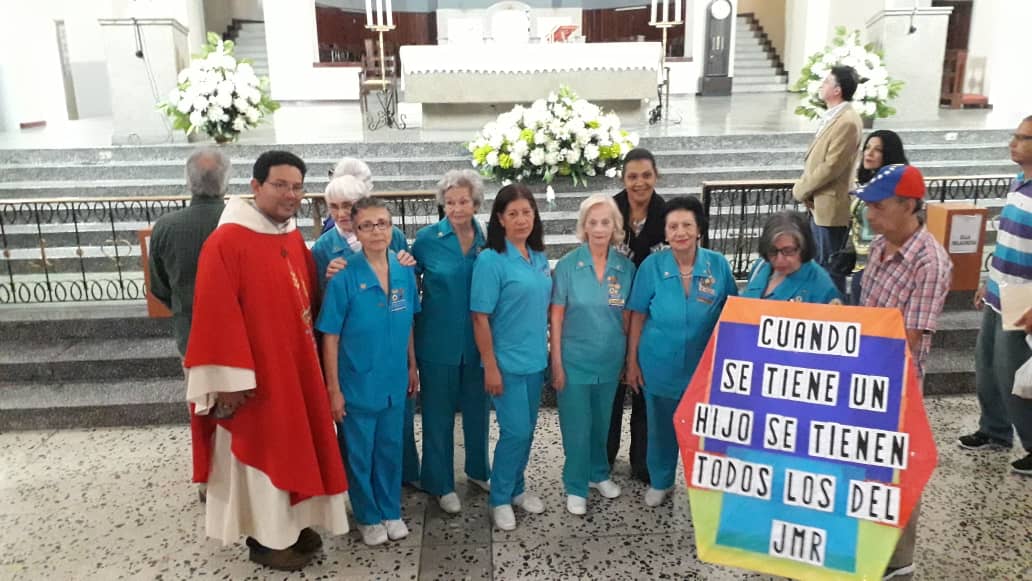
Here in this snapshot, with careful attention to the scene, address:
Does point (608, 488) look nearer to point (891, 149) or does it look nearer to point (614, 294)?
point (614, 294)

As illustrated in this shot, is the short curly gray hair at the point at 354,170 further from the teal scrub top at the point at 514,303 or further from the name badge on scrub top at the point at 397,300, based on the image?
the teal scrub top at the point at 514,303

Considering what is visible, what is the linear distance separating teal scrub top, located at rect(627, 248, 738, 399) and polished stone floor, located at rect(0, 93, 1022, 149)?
4977 millimetres

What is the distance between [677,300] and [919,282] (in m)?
0.86

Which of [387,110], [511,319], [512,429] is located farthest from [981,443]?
[387,110]

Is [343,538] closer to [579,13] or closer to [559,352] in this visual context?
[559,352]

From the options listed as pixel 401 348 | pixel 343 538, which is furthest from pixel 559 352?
pixel 343 538

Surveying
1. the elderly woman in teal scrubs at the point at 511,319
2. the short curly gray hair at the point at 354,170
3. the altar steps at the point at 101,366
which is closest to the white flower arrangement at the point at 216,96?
the altar steps at the point at 101,366

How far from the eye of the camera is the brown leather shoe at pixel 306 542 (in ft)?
9.55

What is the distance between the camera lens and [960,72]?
13023 mm

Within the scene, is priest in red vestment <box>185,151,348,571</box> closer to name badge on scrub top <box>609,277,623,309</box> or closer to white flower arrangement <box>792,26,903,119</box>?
name badge on scrub top <box>609,277,623,309</box>

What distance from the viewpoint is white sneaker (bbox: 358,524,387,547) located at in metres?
2.99

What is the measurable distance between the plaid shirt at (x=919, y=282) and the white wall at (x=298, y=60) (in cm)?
1254

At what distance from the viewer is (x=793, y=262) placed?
2.60 meters

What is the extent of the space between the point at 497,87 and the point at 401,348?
20.1 feet
